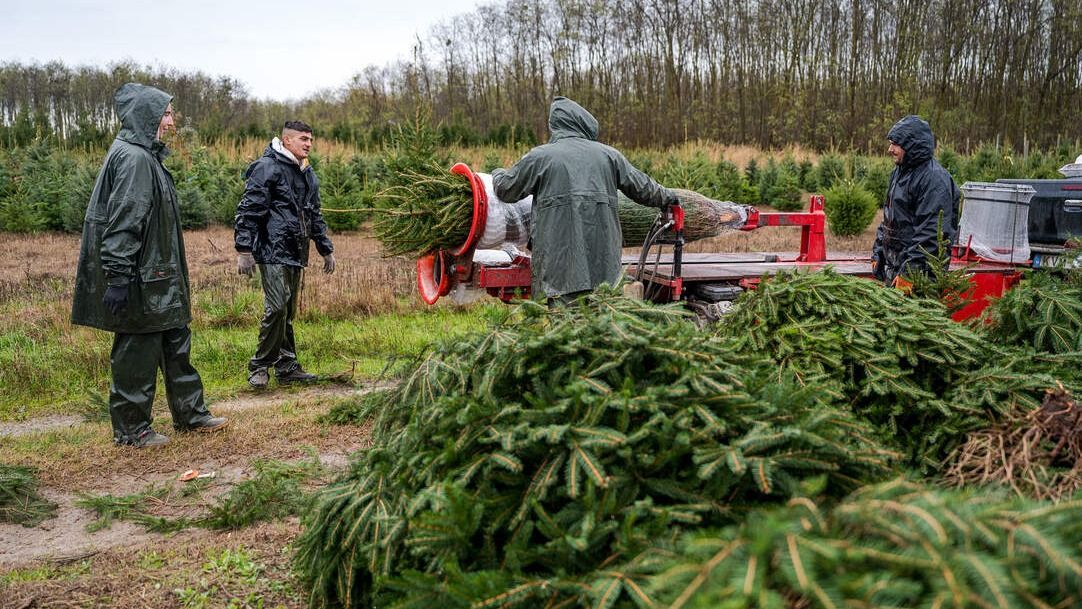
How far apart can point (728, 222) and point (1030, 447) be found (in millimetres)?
4095

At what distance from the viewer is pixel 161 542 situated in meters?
3.66

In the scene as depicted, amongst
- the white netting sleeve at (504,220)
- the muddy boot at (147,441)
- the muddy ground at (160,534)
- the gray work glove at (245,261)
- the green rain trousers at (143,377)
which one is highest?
the white netting sleeve at (504,220)

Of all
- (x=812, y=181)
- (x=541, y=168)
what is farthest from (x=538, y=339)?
(x=812, y=181)

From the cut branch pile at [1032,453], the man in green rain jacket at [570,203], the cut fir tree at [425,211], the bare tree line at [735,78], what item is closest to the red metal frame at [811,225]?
the cut fir tree at [425,211]

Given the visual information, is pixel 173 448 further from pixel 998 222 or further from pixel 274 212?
pixel 998 222

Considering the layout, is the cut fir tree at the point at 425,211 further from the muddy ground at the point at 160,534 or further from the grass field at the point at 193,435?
the muddy ground at the point at 160,534

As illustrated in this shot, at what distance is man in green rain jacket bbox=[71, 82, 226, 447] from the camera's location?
4.70 meters

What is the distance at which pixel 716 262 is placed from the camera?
721cm

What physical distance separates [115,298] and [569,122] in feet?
9.47

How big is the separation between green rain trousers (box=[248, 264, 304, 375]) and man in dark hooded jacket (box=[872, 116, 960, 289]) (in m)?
4.41

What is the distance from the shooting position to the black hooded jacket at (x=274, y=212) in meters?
6.10

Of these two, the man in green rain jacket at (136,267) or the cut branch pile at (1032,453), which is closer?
the cut branch pile at (1032,453)

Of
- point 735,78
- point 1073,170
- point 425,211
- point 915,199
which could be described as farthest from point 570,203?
point 735,78

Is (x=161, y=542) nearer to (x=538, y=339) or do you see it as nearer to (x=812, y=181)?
(x=538, y=339)
